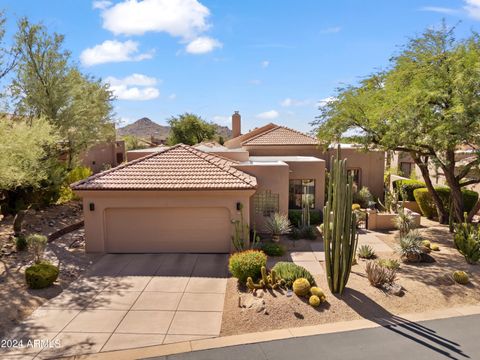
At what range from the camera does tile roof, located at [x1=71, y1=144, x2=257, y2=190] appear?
15.1m

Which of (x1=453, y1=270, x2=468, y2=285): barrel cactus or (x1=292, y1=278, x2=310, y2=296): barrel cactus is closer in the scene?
(x1=292, y1=278, x2=310, y2=296): barrel cactus

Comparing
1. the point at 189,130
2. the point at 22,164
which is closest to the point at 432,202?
the point at 22,164

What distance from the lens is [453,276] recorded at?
40.1ft

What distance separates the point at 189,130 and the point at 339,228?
53.5 metres

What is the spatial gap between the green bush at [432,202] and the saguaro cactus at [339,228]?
45.2ft

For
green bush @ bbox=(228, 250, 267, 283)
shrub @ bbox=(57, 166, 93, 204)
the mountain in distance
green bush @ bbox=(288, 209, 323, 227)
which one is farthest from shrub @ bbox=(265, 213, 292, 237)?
the mountain in distance

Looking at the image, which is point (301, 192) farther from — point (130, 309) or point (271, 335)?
point (130, 309)

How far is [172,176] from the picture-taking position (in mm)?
16094

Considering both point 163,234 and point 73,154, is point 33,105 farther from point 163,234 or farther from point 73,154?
point 163,234

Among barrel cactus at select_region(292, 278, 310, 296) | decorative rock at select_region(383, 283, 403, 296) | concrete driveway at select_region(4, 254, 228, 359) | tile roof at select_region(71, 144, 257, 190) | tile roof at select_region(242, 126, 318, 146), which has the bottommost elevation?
concrete driveway at select_region(4, 254, 228, 359)

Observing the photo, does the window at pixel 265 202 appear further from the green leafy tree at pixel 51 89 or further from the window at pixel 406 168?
the window at pixel 406 168

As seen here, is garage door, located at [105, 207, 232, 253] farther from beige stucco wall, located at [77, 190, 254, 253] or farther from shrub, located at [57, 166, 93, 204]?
shrub, located at [57, 166, 93, 204]

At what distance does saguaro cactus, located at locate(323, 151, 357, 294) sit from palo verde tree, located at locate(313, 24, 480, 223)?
6485 millimetres

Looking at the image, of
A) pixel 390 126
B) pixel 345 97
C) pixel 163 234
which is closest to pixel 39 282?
pixel 163 234
